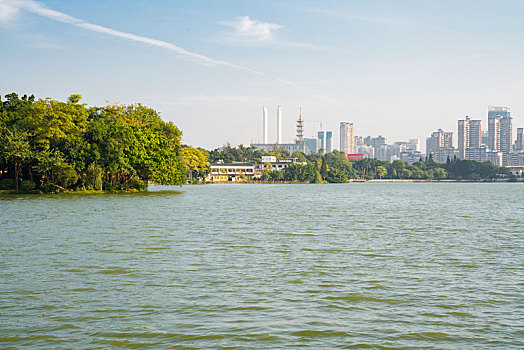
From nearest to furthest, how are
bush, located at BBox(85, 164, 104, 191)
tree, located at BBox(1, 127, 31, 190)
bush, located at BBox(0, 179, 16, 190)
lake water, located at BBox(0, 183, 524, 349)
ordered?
lake water, located at BBox(0, 183, 524, 349), tree, located at BBox(1, 127, 31, 190), bush, located at BBox(85, 164, 104, 191), bush, located at BBox(0, 179, 16, 190)

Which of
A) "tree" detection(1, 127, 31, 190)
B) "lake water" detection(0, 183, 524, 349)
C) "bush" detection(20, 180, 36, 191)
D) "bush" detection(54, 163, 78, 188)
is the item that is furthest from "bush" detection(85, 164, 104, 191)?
"lake water" detection(0, 183, 524, 349)

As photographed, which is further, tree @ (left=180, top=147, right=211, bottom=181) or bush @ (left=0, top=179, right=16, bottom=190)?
tree @ (left=180, top=147, right=211, bottom=181)

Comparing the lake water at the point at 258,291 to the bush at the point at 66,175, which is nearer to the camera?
the lake water at the point at 258,291

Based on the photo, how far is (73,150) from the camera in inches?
2207

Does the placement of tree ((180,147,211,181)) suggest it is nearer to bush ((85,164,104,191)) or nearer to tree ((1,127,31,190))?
bush ((85,164,104,191))

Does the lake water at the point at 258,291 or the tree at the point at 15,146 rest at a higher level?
the tree at the point at 15,146

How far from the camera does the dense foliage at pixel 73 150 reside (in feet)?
179

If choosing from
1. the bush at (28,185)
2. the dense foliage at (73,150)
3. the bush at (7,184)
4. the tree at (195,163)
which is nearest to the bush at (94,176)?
the dense foliage at (73,150)

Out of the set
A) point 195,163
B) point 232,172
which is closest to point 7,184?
point 195,163

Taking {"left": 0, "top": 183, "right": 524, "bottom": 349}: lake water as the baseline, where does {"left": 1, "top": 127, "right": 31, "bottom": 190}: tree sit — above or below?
above

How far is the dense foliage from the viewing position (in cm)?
5444

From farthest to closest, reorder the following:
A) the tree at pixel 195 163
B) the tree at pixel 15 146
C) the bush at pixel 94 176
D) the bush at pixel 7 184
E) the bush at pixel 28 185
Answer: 1. the tree at pixel 195 163
2. the bush at pixel 7 184
3. the bush at pixel 94 176
4. the bush at pixel 28 185
5. the tree at pixel 15 146

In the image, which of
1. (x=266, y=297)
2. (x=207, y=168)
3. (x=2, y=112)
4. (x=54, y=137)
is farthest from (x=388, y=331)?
(x=207, y=168)

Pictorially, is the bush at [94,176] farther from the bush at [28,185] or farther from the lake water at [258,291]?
the lake water at [258,291]
